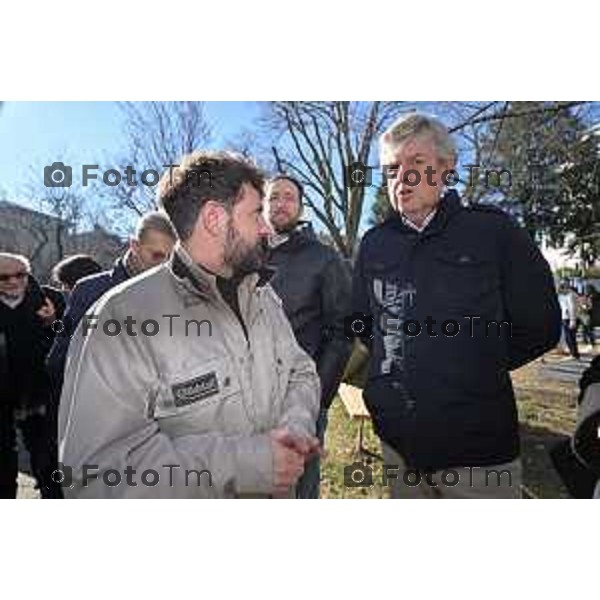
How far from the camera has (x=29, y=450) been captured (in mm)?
2949

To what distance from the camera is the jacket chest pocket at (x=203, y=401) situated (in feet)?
7.77

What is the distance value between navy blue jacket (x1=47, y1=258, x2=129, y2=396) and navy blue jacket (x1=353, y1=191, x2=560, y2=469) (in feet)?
2.94

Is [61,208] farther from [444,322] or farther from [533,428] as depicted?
[533,428]

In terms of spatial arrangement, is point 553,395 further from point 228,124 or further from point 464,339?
point 228,124

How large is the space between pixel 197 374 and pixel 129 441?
0.28m

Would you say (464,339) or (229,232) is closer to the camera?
(229,232)

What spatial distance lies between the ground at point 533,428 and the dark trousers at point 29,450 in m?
0.98

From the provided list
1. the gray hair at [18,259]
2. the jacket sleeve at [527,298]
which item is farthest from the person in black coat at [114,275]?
the jacket sleeve at [527,298]

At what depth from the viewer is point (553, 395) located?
8.97 feet

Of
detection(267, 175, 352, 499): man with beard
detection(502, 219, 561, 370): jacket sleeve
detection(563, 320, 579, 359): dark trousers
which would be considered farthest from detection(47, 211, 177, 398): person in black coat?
detection(563, 320, 579, 359): dark trousers

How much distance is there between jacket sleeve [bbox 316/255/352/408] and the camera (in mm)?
2787

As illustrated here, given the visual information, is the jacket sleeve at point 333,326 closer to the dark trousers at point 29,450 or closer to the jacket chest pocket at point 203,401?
the jacket chest pocket at point 203,401
